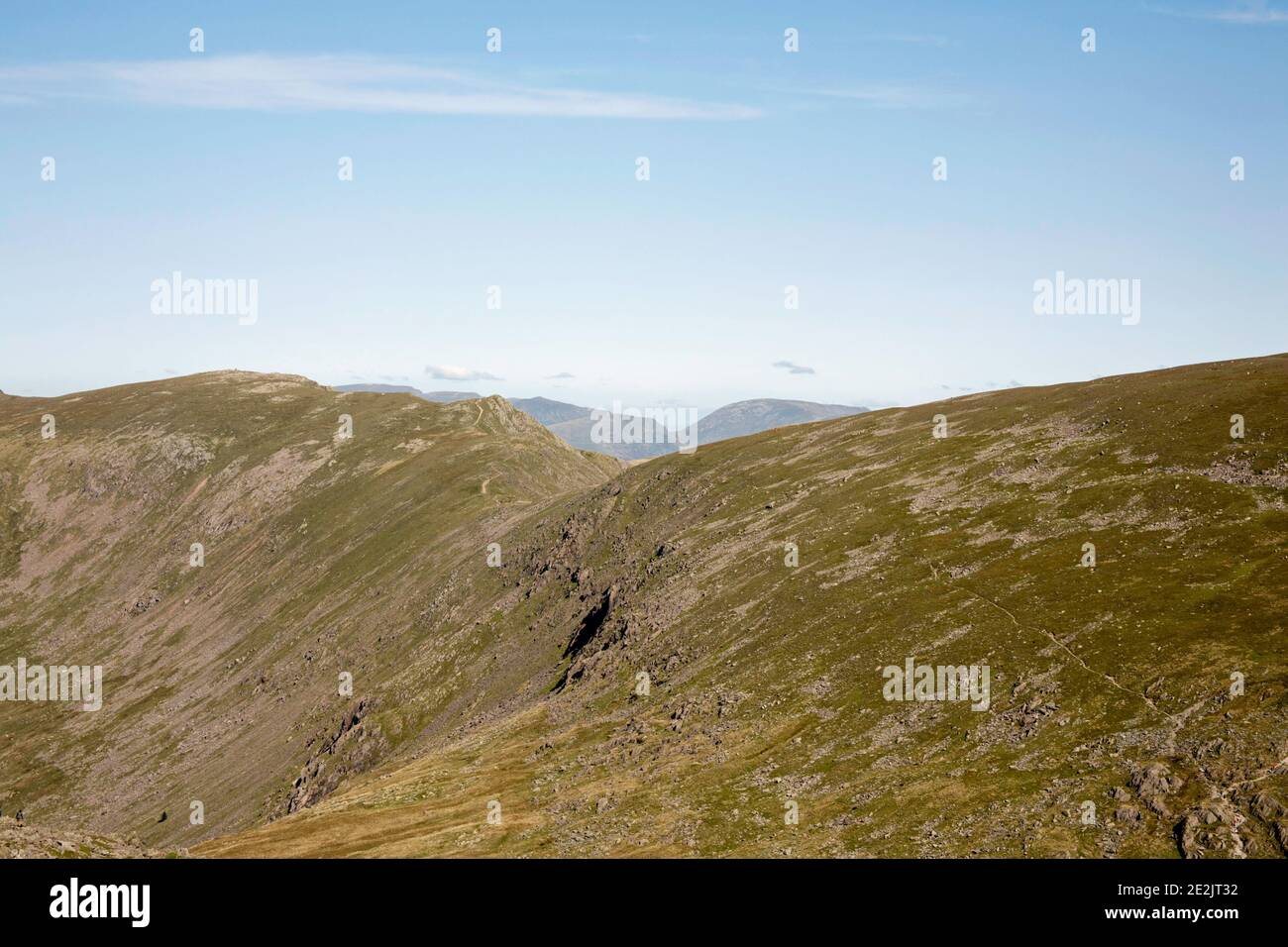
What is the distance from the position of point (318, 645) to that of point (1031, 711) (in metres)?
131

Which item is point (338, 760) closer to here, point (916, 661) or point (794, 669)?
point (794, 669)

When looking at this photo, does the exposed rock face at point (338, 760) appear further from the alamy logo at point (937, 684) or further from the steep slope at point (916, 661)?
the alamy logo at point (937, 684)

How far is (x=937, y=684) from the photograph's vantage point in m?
82.3

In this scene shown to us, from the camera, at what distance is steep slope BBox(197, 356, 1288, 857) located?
208 ft

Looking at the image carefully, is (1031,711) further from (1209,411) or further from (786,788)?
(1209,411)

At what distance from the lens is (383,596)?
175 metres

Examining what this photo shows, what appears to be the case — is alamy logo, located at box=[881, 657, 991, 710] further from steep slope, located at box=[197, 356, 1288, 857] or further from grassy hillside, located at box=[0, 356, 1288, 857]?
grassy hillside, located at box=[0, 356, 1288, 857]

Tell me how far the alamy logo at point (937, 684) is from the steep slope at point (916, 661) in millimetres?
985
